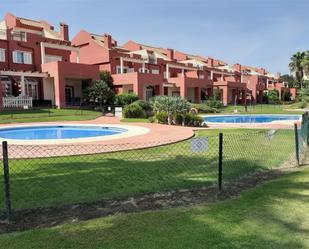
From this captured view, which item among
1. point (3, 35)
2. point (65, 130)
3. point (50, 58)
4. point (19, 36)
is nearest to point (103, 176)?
point (65, 130)

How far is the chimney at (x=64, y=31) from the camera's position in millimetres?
38388

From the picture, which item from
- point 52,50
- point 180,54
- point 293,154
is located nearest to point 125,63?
point 52,50

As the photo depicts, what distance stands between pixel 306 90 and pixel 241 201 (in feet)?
37.2

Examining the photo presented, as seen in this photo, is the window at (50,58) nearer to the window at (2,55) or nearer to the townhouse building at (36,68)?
the townhouse building at (36,68)

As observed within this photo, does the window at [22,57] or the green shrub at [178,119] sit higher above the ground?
the window at [22,57]

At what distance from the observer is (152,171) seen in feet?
24.9

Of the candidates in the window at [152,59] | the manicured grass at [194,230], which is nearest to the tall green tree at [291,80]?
the window at [152,59]

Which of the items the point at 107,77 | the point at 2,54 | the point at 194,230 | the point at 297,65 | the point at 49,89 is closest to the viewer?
the point at 194,230

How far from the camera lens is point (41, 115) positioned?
25859 millimetres

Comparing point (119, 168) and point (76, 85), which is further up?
point (76, 85)

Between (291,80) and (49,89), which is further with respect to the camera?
(291,80)

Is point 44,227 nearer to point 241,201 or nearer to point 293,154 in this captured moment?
point 241,201

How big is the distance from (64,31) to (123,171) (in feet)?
115

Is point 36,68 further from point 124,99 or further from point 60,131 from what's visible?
point 60,131
